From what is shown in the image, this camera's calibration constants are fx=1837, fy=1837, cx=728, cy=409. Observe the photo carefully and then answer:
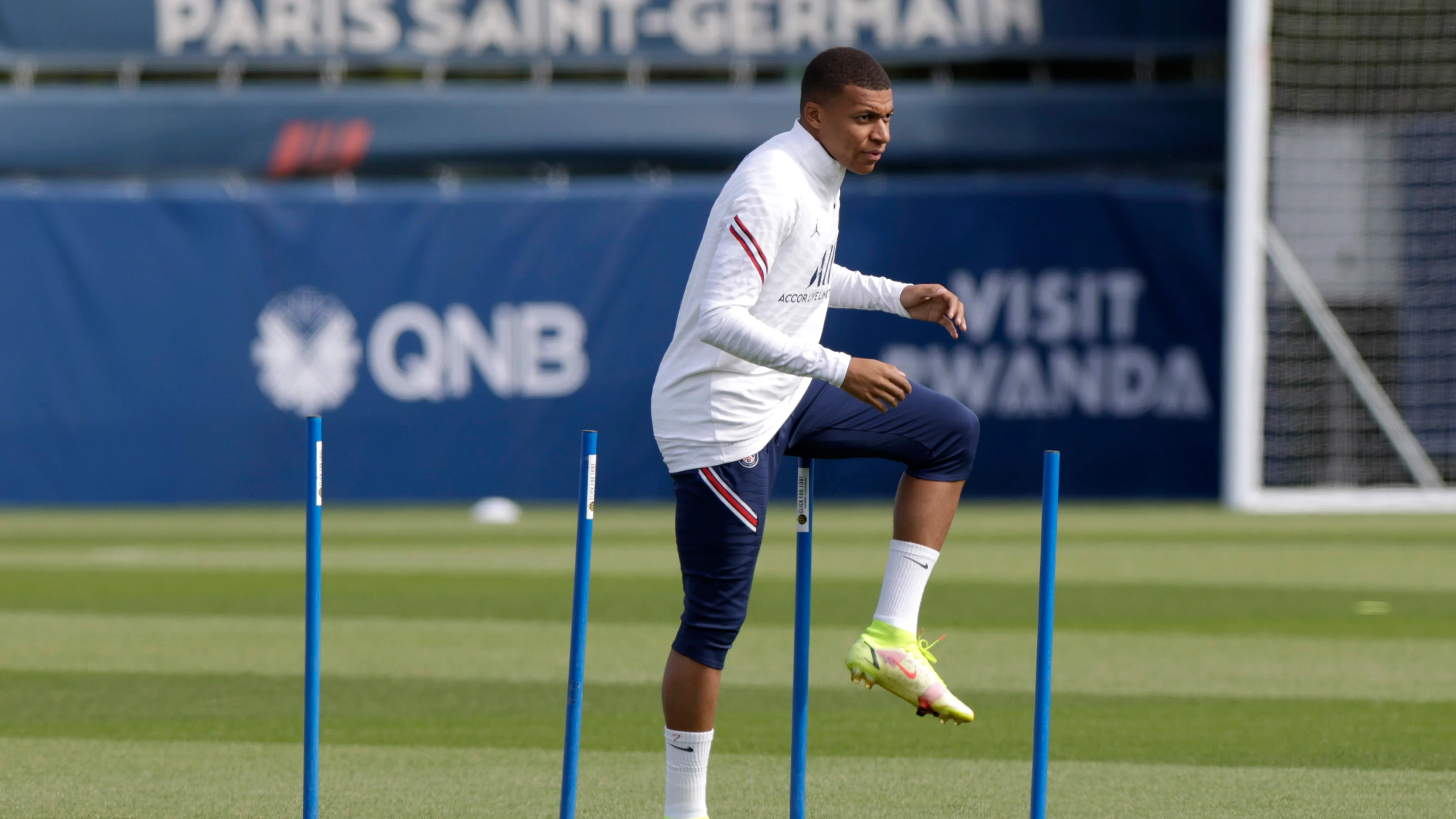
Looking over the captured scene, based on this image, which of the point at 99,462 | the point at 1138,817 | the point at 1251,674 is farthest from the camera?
the point at 99,462

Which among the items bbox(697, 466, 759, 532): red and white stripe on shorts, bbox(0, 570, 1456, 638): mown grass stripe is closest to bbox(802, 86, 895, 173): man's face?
bbox(697, 466, 759, 532): red and white stripe on shorts

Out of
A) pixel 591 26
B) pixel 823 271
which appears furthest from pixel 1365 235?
pixel 823 271

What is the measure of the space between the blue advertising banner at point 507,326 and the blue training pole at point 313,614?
12702 millimetres

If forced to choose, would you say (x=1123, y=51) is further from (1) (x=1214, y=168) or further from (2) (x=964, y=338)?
(2) (x=964, y=338)

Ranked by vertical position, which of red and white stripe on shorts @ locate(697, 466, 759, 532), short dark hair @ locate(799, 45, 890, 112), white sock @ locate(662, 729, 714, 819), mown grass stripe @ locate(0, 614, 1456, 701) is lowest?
mown grass stripe @ locate(0, 614, 1456, 701)

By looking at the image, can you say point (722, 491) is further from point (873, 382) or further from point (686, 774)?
point (686, 774)

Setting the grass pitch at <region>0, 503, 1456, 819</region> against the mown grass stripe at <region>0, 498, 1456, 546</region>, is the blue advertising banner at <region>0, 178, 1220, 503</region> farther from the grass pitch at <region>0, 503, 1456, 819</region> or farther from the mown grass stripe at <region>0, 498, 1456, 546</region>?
the grass pitch at <region>0, 503, 1456, 819</region>

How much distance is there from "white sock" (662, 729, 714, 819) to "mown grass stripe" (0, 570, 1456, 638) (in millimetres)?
4566

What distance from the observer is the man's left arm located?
4.91m

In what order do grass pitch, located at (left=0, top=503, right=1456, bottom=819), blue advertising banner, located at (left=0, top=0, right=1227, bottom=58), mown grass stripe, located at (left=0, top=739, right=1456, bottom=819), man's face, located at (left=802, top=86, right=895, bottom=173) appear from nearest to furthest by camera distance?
man's face, located at (left=802, top=86, right=895, bottom=173)
mown grass stripe, located at (left=0, top=739, right=1456, bottom=819)
grass pitch, located at (left=0, top=503, right=1456, bottom=819)
blue advertising banner, located at (left=0, top=0, right=1227, bottom=58)

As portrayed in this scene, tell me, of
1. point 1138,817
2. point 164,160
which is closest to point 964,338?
point 164,160

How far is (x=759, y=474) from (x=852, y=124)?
884 millimetres

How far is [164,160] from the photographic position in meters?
17.9

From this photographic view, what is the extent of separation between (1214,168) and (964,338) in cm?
304
